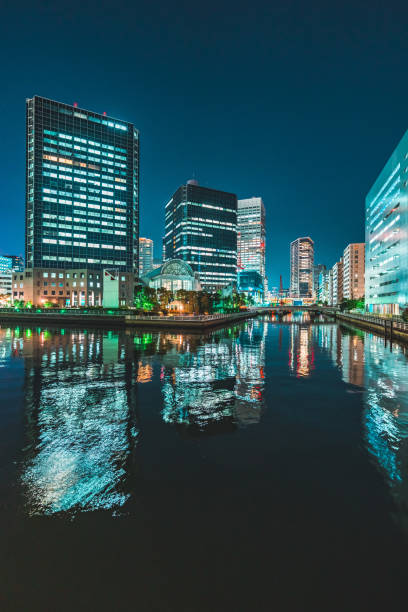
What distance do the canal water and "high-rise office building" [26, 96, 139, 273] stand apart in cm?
14554

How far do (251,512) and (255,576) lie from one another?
1.76 meters

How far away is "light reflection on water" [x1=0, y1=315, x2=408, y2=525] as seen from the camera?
8.48m

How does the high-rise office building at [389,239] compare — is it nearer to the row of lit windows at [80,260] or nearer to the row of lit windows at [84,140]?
the row of lit windows at [80,260]

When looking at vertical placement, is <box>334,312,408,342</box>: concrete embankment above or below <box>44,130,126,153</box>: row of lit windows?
below

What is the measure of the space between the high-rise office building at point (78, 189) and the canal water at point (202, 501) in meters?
146

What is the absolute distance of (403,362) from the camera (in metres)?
29.3

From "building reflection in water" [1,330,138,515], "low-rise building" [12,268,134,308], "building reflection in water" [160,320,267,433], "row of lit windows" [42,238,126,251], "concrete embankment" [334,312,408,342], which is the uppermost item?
"row of lit windows" [42,238,126,251]

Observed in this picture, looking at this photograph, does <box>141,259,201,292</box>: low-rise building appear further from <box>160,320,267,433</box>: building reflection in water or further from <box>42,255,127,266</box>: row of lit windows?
<box>160,320,267,433</box>: building reflection in water

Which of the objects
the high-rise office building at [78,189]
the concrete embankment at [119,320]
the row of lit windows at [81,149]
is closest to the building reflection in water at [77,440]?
the concrete embankment at [119,320]

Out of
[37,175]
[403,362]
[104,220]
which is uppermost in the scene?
[37,175]

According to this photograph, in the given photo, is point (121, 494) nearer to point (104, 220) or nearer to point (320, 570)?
point (320, 570)

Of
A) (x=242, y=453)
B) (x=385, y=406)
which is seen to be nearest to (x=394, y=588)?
(x=242, y=453)

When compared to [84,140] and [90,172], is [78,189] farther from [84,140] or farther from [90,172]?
[84,140]

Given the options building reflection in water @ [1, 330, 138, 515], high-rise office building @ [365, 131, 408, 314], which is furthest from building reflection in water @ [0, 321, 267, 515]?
high-rise office building @ [365, 131, 408, 314]
